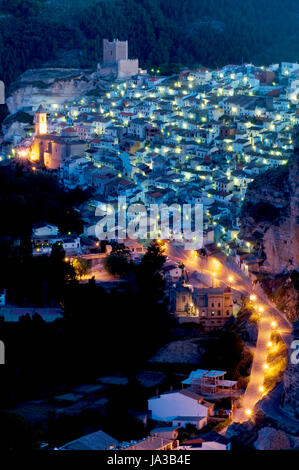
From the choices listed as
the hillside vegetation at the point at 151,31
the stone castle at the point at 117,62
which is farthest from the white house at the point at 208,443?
the hillside vegetation at the point at 151,31

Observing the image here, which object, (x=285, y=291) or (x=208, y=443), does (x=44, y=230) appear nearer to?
(x=285, y=291)

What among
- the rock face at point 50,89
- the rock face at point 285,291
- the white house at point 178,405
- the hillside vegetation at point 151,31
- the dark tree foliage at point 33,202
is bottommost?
the white house at point 178,405

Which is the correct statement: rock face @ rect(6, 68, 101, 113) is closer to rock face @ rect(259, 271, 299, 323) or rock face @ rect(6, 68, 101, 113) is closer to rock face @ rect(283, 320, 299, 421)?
rock face @ rect(259, 271, 299, 323)

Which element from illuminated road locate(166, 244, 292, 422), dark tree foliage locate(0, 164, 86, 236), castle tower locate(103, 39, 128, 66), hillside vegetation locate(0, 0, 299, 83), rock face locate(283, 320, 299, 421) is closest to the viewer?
rock face locate(283, 320, 299, 421)

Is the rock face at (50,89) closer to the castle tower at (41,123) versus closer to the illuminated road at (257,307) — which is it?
the castle tower at (41,123)

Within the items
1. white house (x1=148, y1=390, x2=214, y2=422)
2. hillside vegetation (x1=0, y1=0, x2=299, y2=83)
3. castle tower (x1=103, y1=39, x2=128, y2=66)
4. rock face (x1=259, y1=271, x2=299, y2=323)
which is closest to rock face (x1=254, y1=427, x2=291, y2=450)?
white house (x1=148, y1=390, x2=214, y2=422)

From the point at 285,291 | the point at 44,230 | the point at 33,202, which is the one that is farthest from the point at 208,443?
the point at 33,202
